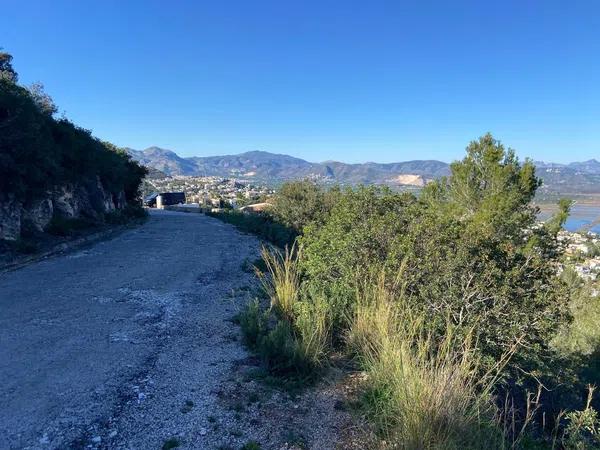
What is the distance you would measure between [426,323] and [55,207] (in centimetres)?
1321

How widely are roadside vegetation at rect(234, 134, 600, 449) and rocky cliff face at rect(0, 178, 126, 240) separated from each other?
792cm

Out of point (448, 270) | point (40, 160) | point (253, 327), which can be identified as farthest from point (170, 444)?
point (40, 160)

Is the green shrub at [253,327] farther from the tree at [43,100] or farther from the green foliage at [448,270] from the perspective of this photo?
the tree at [43,100]

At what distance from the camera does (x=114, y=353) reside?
14.4 ft

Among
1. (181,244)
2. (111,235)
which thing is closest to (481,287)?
(181,244)

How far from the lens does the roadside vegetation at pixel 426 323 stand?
2777 mm

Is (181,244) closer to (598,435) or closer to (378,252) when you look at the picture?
(378,252)

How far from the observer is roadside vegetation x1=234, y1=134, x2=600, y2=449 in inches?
109

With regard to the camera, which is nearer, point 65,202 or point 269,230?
point 65,202

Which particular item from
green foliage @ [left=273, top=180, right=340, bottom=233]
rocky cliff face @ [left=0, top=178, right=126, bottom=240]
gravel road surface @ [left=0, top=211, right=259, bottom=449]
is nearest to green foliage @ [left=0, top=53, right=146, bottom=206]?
rocky cliff face @ [left=0, top=178, right=126, bottom=240]

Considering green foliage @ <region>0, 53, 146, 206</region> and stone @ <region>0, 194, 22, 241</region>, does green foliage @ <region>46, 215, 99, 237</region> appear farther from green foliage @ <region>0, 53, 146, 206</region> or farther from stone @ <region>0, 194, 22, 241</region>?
stone @ <region>0, 194, 22, 241</region>

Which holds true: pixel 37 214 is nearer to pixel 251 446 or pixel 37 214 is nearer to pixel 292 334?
pixel 292 334

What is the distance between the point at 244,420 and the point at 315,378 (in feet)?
3.12

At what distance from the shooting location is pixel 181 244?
13.2 metres
